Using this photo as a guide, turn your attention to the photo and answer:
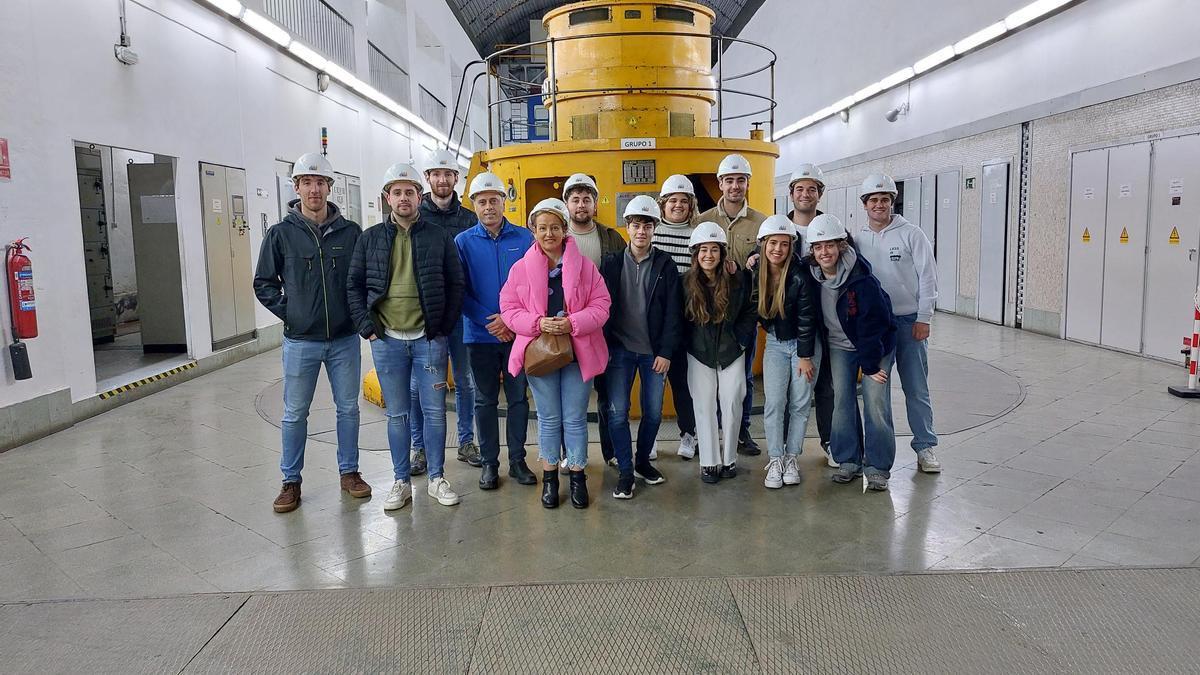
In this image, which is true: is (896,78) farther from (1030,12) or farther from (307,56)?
(307,56)

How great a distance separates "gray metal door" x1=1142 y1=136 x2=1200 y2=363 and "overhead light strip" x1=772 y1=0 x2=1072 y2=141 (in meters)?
2.46

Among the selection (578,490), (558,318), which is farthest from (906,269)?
(578,490)

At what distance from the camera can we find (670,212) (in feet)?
15.7

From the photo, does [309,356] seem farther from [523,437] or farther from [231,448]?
[231,448]

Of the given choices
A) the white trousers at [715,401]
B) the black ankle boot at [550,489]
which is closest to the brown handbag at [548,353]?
the black ankle boot at [550,489]

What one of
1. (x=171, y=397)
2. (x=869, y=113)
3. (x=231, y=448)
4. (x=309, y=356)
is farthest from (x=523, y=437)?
(x=869, y=113)

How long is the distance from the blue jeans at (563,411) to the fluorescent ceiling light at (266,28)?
7886 mm

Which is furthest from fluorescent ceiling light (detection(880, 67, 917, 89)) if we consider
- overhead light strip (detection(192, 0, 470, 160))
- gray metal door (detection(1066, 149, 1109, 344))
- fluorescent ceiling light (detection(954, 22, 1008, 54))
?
overhead light strip (detection(192, 0, 470, 160))

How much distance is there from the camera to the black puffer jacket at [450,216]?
187 inches

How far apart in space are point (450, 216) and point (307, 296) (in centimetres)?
106

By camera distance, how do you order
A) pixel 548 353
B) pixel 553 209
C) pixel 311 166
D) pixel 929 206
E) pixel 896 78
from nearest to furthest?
pixel 548 353
pixel 553 209
pixel 311 166
pixel 929 206
pixel 896 78

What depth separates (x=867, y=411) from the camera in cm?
445

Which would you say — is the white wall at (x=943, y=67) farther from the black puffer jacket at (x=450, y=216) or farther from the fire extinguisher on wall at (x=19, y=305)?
the fire extinguisher on wall at (x=19, y=305)

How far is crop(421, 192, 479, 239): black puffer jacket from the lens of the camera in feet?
15.6
